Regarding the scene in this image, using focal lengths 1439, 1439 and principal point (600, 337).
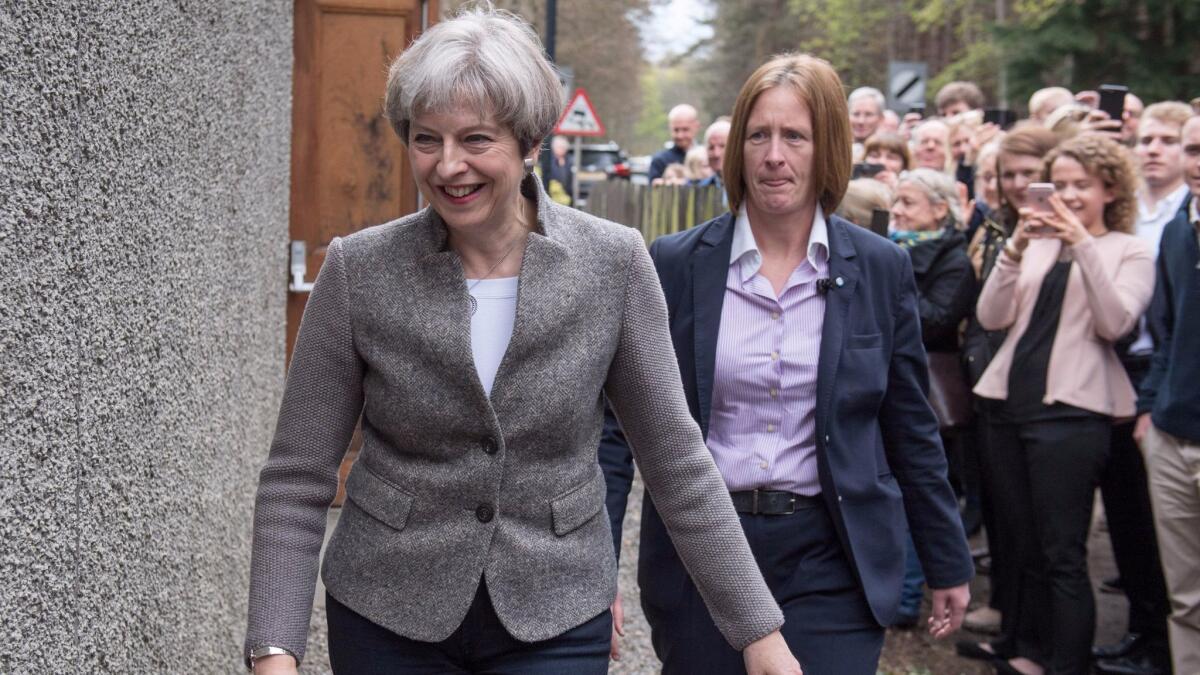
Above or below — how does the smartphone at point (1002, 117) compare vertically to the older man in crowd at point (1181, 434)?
above

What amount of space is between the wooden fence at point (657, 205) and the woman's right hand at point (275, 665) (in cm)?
741

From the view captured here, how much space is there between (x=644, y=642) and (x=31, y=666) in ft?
13.3

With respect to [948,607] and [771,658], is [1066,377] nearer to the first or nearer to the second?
[948,607]

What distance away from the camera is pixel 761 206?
369cm

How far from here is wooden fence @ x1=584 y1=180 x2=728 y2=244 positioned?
38.2 ft

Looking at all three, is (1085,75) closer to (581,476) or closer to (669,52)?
(581,476)

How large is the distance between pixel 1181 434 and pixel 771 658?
314 cm

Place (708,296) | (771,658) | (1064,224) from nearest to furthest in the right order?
(771,658), (708,296), (1064,224)

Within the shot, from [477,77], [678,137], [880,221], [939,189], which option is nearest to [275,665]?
[477,77]

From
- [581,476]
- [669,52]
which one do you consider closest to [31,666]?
[581,476]

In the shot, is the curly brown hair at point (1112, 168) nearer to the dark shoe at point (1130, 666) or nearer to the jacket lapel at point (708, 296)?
the dark shoe at point (1130, 666)

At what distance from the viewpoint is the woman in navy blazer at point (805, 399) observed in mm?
3473

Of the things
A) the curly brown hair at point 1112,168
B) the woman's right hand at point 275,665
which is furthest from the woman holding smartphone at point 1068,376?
the woman's right hand at point 275,665

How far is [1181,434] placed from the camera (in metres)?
5.31
